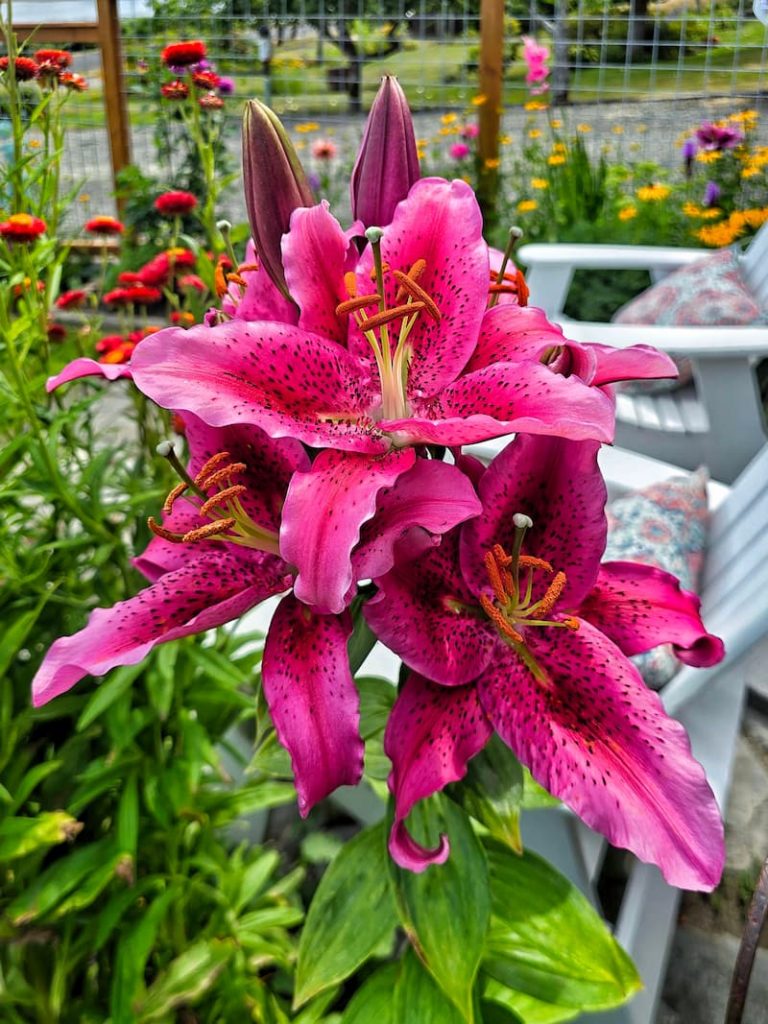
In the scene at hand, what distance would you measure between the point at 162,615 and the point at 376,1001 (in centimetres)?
45

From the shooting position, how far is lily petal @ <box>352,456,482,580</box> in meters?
0.45

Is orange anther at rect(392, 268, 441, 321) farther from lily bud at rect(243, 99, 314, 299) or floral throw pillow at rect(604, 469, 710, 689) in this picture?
floral throw pillow at rect(604, 469, 710, 689)

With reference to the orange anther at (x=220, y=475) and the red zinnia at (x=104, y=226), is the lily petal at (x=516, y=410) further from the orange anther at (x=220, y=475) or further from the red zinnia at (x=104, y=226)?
the red zinnia at (x=104, y=226)

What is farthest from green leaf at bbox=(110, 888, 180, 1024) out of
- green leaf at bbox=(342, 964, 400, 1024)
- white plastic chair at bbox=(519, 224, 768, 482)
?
white plastic chair at bbox=(519, 224, 768, 482)

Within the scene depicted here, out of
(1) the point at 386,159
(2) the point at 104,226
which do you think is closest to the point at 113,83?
(2) the point at 104,226

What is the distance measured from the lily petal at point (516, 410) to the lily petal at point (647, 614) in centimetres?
16

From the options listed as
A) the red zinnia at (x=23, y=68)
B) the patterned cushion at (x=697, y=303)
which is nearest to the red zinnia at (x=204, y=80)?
the red zinnia at (x=23, y=68)

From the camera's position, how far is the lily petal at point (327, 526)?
1.39 feet

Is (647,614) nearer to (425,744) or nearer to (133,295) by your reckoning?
(425,744)

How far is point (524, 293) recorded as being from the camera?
0.53m

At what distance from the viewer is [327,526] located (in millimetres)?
432

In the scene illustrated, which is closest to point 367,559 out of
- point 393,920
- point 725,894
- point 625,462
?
point 393,920

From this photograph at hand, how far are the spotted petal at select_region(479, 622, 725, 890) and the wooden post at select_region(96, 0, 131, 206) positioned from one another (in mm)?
4306

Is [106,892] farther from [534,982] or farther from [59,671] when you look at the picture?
[59,671]
